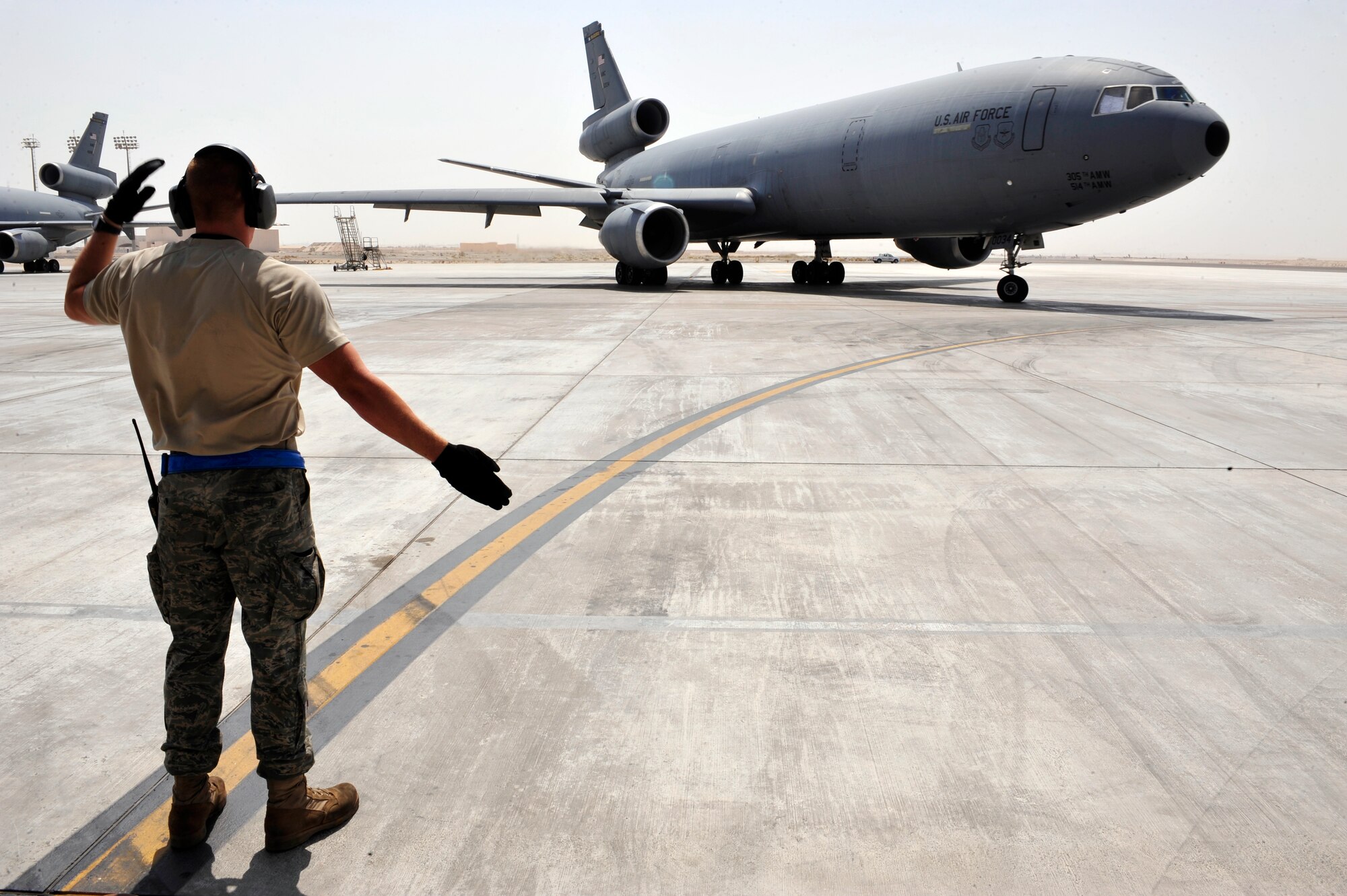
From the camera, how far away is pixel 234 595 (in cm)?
249

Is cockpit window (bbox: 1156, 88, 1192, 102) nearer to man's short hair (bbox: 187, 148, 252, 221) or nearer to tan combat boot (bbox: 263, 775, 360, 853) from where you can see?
man's short hair (bbox: 187, 148, 252, 221)

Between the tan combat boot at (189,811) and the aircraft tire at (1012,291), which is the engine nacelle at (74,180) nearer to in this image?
the aircraft tire at (1012,291)

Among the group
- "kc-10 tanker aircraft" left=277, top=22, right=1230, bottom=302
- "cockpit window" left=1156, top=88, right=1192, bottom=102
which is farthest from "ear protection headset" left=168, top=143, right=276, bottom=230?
"cockpit window" left=1156, top=88, right=1192, bottom=102

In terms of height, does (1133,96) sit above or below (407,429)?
above

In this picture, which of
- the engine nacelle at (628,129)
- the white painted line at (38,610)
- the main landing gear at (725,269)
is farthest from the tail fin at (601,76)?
the white painted line at (38,610)

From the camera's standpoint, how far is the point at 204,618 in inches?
95.9

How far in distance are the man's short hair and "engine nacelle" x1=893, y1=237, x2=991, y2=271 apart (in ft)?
81.0

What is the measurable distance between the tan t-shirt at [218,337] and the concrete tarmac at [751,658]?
1.06 m

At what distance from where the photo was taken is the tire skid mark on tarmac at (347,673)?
90.7 inches

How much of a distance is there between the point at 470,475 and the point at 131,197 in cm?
126

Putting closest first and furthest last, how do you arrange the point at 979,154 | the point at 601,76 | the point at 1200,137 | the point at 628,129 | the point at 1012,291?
the point at 1200,137
the point at 979,154
the point at 1012,291
the point at 628,129
the point at 601,76

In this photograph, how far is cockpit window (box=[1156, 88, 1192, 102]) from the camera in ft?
52.9

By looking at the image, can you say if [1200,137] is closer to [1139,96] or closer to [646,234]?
[1139,96]

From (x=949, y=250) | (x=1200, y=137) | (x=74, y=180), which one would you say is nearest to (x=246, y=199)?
(x=1200, y=137)
